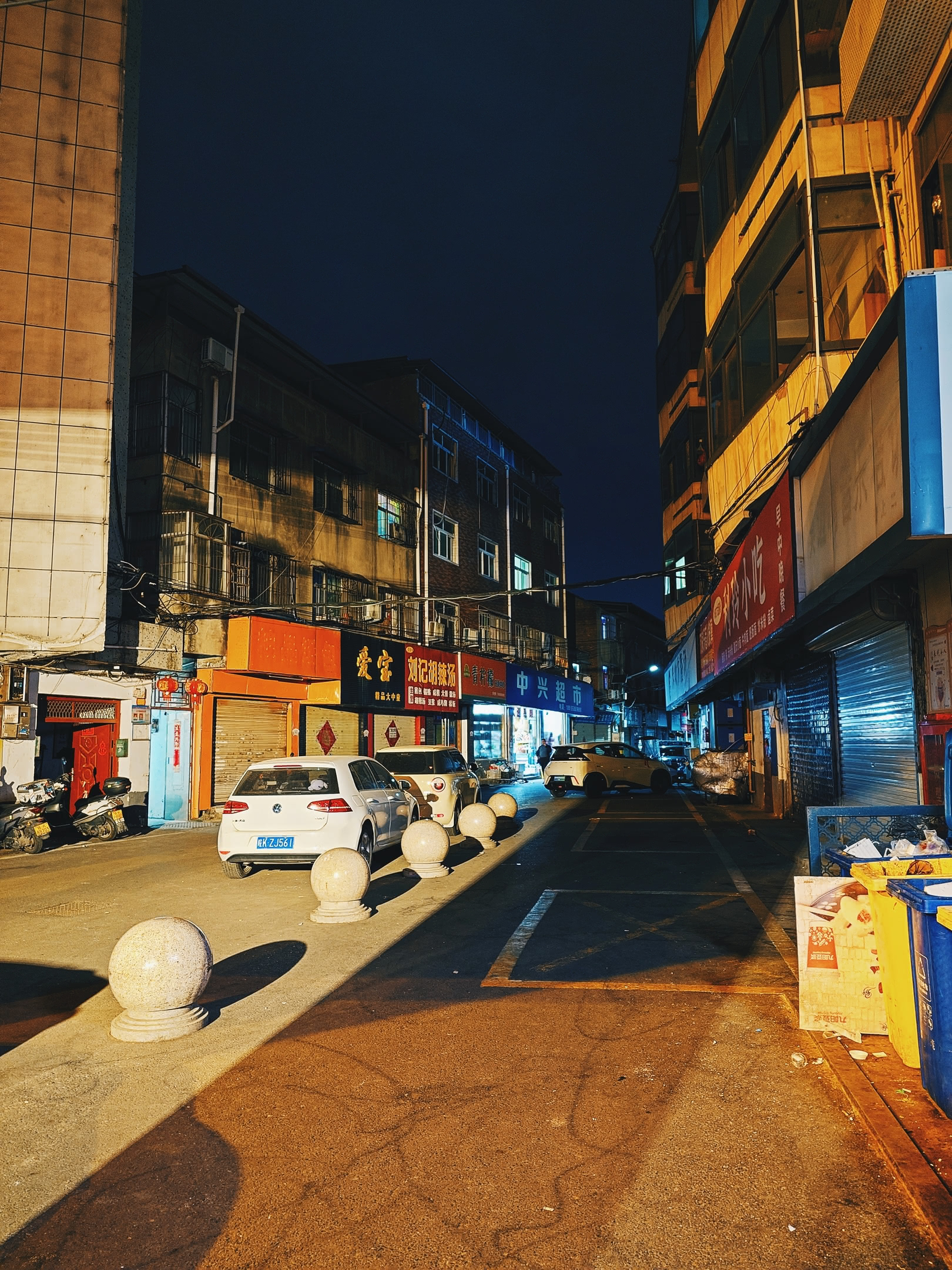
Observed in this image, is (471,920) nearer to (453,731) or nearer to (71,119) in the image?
(71,119)

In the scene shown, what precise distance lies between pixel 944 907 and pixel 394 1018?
3.54 metres

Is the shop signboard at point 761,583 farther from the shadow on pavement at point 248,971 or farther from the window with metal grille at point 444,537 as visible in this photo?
the window with metal grille at point 444,537

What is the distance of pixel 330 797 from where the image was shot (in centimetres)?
1070

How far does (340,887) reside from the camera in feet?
28.3

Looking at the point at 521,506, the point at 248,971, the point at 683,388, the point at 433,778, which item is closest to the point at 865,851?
the point at 248,971

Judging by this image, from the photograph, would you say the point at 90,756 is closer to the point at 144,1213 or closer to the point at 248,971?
Answer: the point at 248,971

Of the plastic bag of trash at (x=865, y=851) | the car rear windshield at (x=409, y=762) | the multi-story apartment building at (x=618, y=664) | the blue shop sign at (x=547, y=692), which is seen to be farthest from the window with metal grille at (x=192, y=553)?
the multi-story apartment building at (x=618, y=664)

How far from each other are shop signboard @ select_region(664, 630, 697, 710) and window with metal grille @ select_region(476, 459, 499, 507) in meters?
10.6

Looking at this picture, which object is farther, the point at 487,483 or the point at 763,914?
the point at 487,483

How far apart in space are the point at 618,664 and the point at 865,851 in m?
58.4

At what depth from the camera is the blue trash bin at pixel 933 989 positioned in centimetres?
393

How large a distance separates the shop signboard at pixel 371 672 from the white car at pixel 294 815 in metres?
11.3

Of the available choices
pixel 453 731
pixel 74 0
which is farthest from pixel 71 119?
pixel 453 731

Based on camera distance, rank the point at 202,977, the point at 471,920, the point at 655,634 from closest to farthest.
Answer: the point at 202,977 → the point at 471,920 → the point at 655,634
